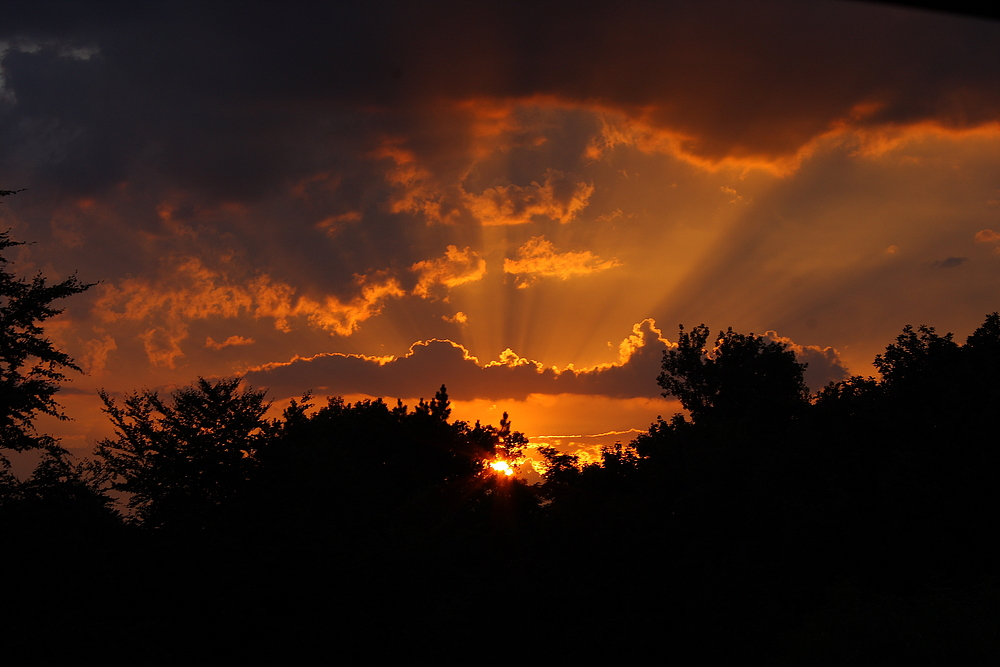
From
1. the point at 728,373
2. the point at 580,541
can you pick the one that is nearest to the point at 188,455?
the point at 580,541

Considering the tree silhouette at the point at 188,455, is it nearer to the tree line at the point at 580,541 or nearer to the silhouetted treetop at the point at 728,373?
the tree line at the point at 580,541

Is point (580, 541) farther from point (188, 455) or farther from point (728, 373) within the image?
point (728, 373)

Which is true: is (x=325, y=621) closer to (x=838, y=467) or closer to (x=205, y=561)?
(x=205, y=561)

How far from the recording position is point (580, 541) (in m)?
34.6

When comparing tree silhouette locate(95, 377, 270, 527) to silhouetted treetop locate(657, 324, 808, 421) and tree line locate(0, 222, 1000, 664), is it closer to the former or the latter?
tree line locate(0, 222, 1000, 664)

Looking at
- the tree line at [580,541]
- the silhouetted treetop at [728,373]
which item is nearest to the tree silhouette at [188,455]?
the tree line at [580,541]

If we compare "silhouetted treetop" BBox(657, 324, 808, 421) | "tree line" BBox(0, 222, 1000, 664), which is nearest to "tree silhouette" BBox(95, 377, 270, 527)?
"tree line" BBox(0, 222, 1000, 664)

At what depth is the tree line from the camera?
70.5 ft

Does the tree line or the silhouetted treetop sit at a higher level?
the silhouetted treetop

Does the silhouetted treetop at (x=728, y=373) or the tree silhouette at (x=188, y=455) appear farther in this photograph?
the silhouetted treetop at (x=728, y=373)

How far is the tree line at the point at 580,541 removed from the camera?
21500 millimetres

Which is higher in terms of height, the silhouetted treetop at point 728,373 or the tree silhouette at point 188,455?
the silhouetted treetop at point 728,373

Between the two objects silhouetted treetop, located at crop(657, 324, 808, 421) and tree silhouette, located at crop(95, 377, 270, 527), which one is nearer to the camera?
tree silhouette, located at crop(95, 377, 270, 527)

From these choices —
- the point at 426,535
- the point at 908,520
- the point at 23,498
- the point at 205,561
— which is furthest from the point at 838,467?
the point at 23,498
